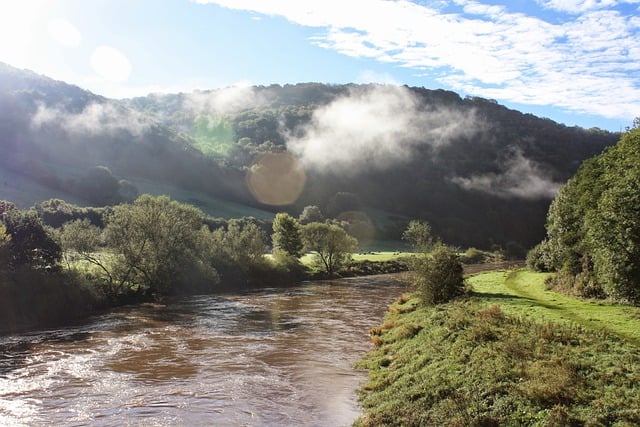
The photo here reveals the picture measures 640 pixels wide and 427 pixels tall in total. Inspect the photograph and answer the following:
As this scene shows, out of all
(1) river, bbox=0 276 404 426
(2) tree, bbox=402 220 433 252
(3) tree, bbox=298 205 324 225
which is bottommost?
(1) river, bbox=0 276 404 426

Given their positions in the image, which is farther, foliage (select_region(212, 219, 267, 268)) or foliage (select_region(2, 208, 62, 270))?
foliage (select_region(212, 219, 267, 268))

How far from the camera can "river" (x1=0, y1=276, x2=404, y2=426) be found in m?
20.1

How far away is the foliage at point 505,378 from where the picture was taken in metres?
14.5

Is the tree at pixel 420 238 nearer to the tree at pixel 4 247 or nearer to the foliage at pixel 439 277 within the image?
the foliage at pixel 439 277

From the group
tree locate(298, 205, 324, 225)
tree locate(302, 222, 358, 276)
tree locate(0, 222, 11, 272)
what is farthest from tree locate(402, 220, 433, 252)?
tree locate(298, 205, 324, 225)

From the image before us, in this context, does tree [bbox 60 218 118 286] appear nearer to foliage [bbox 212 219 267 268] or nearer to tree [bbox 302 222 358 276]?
foliage [bbox 212 219 267 268]

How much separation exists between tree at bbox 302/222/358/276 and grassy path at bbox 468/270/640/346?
53423 millimetres

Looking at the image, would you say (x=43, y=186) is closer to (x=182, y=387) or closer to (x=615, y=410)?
(x=182, y=387)

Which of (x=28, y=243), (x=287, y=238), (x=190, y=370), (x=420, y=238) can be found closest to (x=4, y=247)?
(x=28, y=243)

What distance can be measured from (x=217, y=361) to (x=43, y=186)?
128m

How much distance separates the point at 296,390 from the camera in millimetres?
23141

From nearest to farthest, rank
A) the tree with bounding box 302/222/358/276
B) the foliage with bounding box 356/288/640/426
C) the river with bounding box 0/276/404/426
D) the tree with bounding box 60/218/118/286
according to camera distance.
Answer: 1. the foliage with bounding box 356/288/640/426
2. the river with bounding box 0/276/404/426
3. the tree with bounding box 60/218/118/286
4. the tree with bounding box 302/222/358/276

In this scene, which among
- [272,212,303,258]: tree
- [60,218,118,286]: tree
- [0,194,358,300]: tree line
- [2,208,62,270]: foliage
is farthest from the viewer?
[272,212,303,258]: tree

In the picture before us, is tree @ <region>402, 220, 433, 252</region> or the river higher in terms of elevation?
tree @ <region>402, 220, 433, 252</region>
